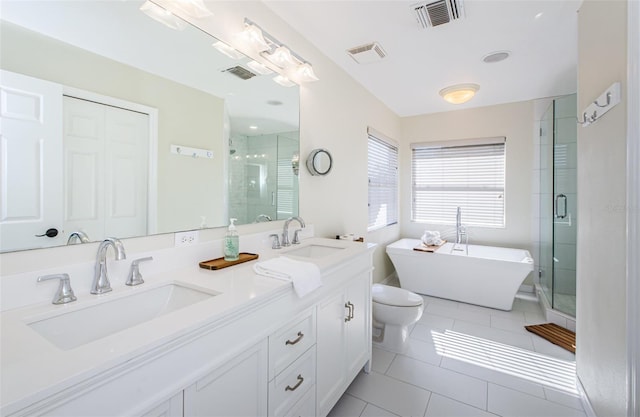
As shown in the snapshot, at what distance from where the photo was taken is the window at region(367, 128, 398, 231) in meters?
3.62

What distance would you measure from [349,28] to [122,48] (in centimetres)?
156

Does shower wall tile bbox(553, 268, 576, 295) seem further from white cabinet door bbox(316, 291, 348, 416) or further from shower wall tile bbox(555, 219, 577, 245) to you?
white cabinet door bbox(316, 291, 348, 416)

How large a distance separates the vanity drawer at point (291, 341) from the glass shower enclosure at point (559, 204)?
9.27 feet

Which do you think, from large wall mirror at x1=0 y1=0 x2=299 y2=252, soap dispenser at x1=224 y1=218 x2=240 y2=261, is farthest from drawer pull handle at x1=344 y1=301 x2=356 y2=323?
large wall mirror at x1=0 y1=0 x2=299 y2=252

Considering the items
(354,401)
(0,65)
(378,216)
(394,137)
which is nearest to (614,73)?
(354,401)

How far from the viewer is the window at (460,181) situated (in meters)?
4.02

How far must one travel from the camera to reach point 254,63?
1.86 meters

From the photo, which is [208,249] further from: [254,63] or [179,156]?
[254,63]

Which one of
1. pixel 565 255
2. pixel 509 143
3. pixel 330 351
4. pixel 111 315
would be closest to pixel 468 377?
pixel 330 351

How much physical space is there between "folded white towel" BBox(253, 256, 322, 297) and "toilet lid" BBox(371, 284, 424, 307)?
122 centimetres

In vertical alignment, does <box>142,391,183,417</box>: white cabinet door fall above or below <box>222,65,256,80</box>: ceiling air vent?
below

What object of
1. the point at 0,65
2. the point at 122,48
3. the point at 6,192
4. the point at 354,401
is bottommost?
the point at 354,401

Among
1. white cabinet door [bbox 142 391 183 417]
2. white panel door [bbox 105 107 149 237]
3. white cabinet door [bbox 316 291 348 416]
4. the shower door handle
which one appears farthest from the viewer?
the shower door handle

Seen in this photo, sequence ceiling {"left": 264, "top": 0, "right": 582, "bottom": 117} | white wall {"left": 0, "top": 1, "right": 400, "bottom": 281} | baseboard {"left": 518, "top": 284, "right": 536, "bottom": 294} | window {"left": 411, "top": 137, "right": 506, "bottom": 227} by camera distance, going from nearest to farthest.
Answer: white wall {"left": 0, "top": 1, "right": 400, "bottom": 281}
ceiling {"left": 264, "top": 0, "right": 582, "bottom": 117}
baseboard {"left": 518, "top": 284, "right": 536, "bottom": 294}
window {"left": 411, "top": 137, "right": 506, "bottom": 227}
